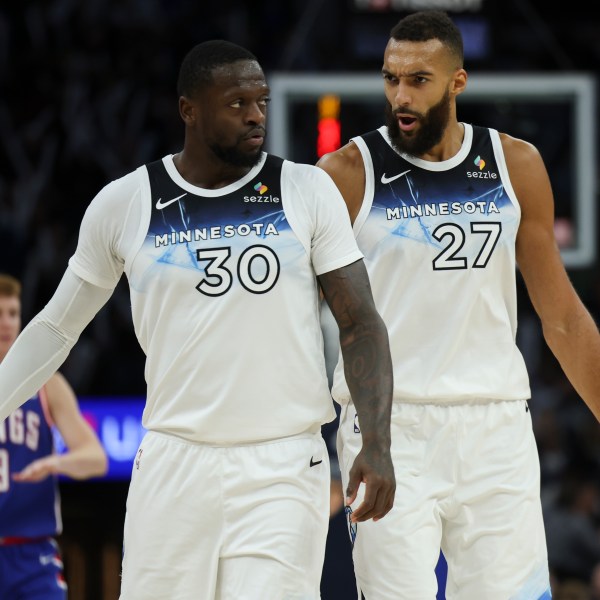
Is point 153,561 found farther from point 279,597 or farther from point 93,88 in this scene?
point 93,88

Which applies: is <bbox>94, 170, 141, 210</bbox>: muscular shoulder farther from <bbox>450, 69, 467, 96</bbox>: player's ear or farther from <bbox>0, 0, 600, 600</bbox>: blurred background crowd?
<bbox>0, 0, 600, 600</bbox>: blurred background crowd

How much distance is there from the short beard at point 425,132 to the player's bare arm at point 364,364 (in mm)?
739

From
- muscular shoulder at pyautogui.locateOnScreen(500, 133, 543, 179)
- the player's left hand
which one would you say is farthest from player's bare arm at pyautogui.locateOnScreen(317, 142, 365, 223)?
the player's left hand

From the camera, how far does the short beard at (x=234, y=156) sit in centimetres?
392

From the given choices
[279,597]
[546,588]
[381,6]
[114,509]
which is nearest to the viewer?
[279,597]

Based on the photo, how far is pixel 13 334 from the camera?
6.02 m

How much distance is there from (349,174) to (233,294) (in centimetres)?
84

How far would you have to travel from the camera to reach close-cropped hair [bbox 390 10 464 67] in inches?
176

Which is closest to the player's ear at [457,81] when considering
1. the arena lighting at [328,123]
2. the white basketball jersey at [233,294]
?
the white basketball jersey at [233,294]

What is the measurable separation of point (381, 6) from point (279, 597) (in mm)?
5474

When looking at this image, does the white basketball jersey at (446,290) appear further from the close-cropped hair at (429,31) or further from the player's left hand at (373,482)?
the player's left hand at (373,482)

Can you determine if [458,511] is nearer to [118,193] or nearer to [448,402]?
[448,402]

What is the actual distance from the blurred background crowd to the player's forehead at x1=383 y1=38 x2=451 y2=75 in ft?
15.5

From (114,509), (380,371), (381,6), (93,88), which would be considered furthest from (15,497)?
(93,88)
